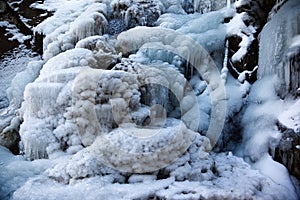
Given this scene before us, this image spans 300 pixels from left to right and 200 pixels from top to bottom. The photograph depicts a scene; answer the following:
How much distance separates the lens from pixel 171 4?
26.9ft

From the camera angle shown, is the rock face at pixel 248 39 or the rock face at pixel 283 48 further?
the rock face at pixel 248 39

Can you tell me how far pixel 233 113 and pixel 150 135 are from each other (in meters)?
1.88

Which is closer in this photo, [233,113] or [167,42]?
[233,113]

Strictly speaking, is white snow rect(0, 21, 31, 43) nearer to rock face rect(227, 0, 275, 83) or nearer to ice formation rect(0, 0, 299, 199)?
ice formation rect(0, 0, 299, 199)

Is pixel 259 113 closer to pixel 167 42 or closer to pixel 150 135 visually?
pixel 150 135

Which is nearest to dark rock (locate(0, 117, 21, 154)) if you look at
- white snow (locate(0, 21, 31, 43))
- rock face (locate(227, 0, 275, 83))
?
white snow (locate(0, 21, 31, 43))

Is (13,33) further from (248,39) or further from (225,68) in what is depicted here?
(248,39)

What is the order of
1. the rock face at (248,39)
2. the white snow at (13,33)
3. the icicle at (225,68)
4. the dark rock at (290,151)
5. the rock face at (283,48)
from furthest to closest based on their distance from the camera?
the white snow at (13,33)
the icicle at (225,68)
the rock face at (248,39)
the rock face at (283,48)
the dark rock at (290,151)

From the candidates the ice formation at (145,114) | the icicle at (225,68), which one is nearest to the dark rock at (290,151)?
the ice formation at (145,114)

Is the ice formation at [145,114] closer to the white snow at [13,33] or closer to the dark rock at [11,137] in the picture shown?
the dark rock at [11,137]

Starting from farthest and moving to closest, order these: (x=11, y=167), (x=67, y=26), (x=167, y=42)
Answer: (x=67, y=26) → (x=167, y=42) → (x=11, y=167)

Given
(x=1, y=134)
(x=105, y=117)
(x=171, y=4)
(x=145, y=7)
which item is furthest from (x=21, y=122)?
(x=171, y=4)

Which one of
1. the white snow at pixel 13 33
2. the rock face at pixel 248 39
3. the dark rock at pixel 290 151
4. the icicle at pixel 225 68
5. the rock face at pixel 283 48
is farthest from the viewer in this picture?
the white snow at pixel 13 33

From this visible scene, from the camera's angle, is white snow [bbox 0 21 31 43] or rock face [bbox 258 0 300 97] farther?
white snow [bbox 0 21 31 43]
